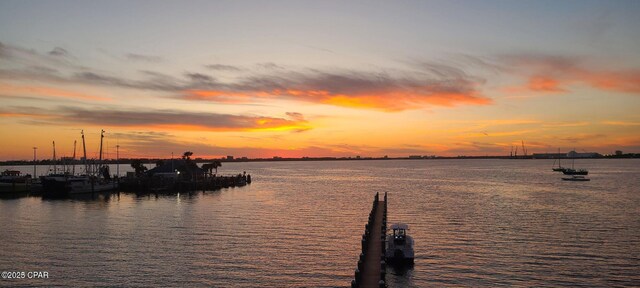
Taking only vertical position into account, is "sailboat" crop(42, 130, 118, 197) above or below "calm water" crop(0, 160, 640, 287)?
above

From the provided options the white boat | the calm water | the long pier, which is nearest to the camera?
the long pier

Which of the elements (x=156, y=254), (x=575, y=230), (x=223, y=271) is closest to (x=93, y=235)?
(x=156, y=254)

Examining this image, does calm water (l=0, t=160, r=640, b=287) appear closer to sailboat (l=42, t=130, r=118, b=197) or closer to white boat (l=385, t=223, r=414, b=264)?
white boat (l=385, t=223, r=414, b=264)

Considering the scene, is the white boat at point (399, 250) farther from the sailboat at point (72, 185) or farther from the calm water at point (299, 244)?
the sailboat at point (72, 185)

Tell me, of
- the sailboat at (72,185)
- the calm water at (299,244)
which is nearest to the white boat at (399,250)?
the calm water at (299,244)

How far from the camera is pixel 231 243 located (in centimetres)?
4472

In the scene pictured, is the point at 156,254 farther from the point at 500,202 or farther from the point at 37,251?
the point at 500,202

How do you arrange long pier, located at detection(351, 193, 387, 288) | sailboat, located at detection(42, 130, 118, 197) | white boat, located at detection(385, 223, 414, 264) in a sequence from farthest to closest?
1. sailboat, located at detection(42, 130, 118, 197)
2. white boat, located at detection(385, 223, 414, 264)
3. long pier, located at detection(351, 193, 387, 288)

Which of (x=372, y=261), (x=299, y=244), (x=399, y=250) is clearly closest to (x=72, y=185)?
(x=299, y=244)

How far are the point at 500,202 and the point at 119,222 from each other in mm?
59144

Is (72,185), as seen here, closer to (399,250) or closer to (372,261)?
(399,250)

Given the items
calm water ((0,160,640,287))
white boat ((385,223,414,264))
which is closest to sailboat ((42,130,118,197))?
calm water ((0,160,640,287))

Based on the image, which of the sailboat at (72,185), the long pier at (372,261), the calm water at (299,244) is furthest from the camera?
the sailboat at (72,185)

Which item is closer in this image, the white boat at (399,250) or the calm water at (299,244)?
the calm water at (299,244)
